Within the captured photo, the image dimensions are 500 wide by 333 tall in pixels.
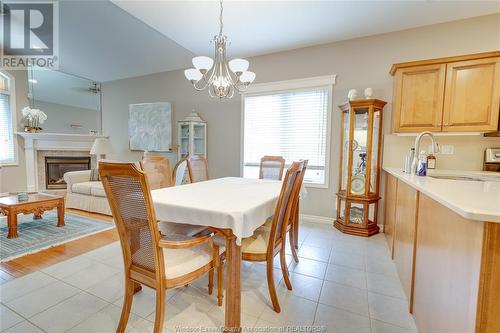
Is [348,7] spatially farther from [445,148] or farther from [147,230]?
[147,230]

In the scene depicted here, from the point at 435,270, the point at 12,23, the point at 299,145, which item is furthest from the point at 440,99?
the point at 12,23

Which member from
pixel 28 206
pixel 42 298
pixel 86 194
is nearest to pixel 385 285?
pixel 42 298

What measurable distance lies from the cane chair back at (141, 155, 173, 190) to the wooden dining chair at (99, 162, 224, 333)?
120cm

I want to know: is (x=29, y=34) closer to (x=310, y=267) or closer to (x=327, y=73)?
(x=327, y=73)

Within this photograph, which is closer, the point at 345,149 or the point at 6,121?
the point at 345,149

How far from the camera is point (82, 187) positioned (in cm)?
394

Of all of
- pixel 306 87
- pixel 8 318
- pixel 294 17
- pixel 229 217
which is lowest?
pixel 8 318

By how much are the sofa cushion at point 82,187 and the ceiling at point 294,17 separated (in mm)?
2755

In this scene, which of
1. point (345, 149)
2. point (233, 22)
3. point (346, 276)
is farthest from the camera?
point (345, 149)

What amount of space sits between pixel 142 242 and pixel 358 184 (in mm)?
2885

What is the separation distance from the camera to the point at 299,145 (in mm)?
3811

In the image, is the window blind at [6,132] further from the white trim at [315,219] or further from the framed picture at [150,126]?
the white trim at [315,219]

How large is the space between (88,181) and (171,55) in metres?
2.75

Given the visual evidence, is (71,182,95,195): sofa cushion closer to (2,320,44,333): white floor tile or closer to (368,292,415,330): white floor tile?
(2,320,44,333): white floor tile
